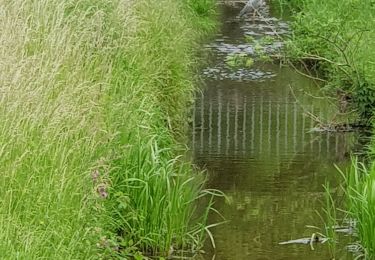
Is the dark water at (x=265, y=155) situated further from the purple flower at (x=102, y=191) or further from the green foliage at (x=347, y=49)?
the purple flower at (x=102, y=191)

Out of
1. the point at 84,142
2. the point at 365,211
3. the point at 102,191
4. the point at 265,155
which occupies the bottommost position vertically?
the point at 265,155

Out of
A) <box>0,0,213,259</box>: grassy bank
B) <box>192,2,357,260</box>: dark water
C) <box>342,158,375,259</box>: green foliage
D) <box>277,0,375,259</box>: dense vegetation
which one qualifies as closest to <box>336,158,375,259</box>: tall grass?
<box>342,158,375,259</box>: green foliage

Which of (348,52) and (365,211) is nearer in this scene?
(365,211)

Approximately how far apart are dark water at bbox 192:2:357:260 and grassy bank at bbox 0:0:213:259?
1.30 ft

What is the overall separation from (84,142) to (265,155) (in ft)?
11.4

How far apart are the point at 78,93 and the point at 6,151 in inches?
46.4

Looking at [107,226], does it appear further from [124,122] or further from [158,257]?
[124,122]

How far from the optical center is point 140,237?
18.6ft

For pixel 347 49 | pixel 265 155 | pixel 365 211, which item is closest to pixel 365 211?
pixel 365 211

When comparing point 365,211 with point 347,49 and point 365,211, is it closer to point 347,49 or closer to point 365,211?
point 365,211

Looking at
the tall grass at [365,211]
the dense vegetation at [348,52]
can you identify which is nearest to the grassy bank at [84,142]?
the tall grass at [365,211]

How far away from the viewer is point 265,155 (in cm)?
855

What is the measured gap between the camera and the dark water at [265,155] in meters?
6.30

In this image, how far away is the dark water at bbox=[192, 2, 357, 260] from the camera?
20.7ft
